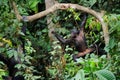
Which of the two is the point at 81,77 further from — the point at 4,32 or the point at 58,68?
the point at 4,32

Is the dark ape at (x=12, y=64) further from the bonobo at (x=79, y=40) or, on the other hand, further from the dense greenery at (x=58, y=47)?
the bonobo at (x=79, y=40)

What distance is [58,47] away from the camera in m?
2.77

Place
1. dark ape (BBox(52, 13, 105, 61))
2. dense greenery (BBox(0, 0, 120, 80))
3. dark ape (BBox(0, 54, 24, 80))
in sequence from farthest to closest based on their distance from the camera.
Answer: dark ape (BBox(52, 13, 105, 61))
dark ape (BBox(0, 54, 24, 80))
dense greenery (BBox(0, 0, 120, 80))

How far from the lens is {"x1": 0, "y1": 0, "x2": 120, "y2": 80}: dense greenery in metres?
1.69

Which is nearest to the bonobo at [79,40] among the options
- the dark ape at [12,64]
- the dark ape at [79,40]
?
the dark ape at [79,40]

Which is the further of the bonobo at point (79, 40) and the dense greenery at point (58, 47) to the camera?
the bonobo at point (79, 40)

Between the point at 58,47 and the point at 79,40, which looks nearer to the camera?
the point at 58,47

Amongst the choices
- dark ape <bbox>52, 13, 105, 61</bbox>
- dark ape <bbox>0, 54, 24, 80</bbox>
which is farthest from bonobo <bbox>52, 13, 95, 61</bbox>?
dark ape <bbox>0, 54, 24, 80</bbox>

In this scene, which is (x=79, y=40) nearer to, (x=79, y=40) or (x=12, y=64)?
(x=79, y=40)

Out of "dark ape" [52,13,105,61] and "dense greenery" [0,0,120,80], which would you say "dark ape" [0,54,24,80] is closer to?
"dense greenery" [0,0,120,80]

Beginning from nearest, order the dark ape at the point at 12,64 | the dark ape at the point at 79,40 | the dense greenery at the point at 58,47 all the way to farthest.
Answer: the dense greenery at the point at 58,47 < the dark ape at the point at 12,64 < the dark ape at the point at 79,40

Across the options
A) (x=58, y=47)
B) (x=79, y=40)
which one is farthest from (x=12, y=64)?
(x=79, y=40)

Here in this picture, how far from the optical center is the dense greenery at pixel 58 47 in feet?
5.54

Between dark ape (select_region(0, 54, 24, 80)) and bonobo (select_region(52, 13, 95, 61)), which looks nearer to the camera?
dark ape (select_region(0, 54, 24, 80))
